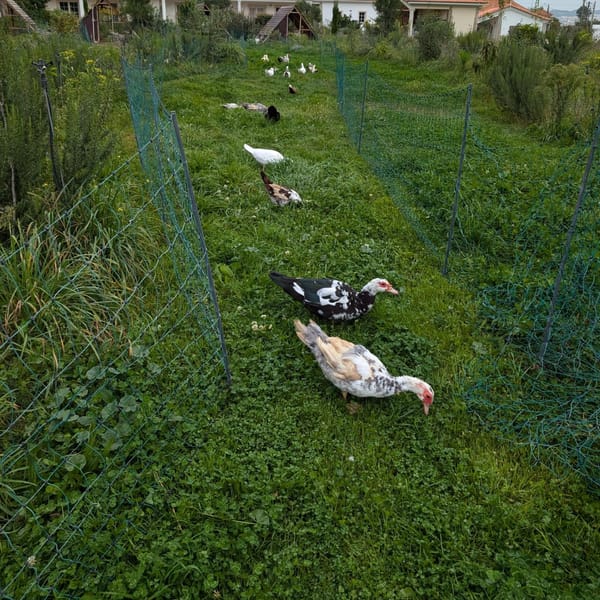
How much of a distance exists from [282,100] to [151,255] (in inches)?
315

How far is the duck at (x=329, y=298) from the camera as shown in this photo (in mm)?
3445

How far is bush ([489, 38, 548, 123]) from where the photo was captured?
28.0 ft

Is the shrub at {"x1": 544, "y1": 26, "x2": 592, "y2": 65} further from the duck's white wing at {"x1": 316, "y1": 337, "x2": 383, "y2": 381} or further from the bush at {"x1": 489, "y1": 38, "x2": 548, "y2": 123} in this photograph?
the duck's white wing at {"x1": 316, "y1": 337, "x2": 383, "y2": 381}

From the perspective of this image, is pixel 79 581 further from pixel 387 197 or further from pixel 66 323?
pixel 387 197

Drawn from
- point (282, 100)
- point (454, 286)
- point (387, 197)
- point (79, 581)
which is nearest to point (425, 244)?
point (454, 286)

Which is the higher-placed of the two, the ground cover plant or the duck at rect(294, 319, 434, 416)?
the duck at rect(294, 319, 434, 416)

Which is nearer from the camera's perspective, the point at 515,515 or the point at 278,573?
the point at 278,573

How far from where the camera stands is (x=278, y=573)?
207 cm

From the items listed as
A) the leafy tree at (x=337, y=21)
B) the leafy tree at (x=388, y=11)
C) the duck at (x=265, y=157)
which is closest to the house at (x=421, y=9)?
the leafy tree at (x=337, y=21)

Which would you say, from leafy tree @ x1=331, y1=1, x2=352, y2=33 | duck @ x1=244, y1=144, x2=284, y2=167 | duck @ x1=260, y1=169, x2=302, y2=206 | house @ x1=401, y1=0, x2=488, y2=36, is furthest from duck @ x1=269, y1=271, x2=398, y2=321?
house @ x1=401, y1=0, x2=488, y2=36

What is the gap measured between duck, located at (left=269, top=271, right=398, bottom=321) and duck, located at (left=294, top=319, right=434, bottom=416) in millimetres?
497

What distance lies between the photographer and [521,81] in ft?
28.9

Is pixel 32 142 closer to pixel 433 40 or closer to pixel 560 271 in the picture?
pixel 560 271

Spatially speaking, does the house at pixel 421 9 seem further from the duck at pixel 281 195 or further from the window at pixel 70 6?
the duck at pixel 281 195
